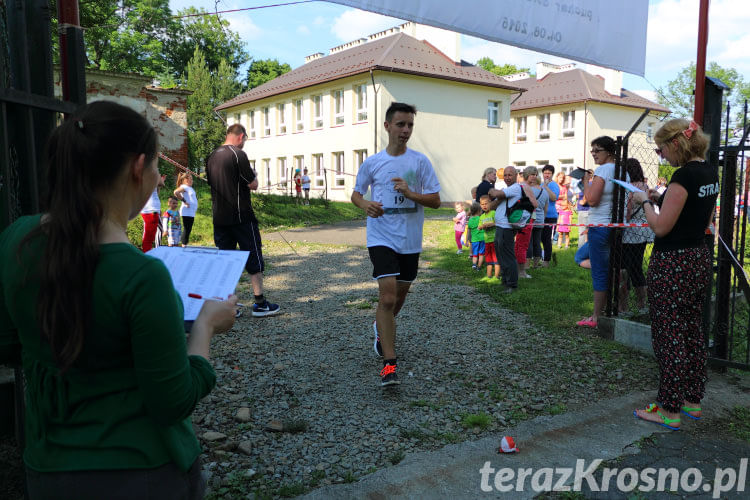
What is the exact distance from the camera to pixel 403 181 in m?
4.39

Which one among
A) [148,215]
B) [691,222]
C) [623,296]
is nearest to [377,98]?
[148,215]

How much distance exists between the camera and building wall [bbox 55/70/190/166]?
63.6 feet

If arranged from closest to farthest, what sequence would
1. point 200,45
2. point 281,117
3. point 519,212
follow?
point 519,212
point 281,117
point 200,45

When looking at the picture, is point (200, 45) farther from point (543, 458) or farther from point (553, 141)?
point (543, 458)

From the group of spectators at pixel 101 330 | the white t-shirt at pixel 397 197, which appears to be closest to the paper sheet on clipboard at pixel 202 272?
the group of spectators at pixel 101 330

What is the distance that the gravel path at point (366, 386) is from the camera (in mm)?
3303

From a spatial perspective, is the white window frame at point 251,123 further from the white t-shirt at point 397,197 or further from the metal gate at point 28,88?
the metal gate at point 28,88

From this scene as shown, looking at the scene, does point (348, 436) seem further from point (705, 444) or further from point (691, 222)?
point (691, 222)

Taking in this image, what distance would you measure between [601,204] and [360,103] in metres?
24.3

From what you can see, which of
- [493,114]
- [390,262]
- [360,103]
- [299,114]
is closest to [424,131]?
[360,103]

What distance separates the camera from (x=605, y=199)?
588 centimetres

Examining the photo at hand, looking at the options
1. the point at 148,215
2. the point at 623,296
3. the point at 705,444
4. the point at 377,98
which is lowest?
the point at 705,444

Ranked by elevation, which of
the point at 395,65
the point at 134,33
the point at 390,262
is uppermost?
the point at 134,33

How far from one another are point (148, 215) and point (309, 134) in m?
23.5
